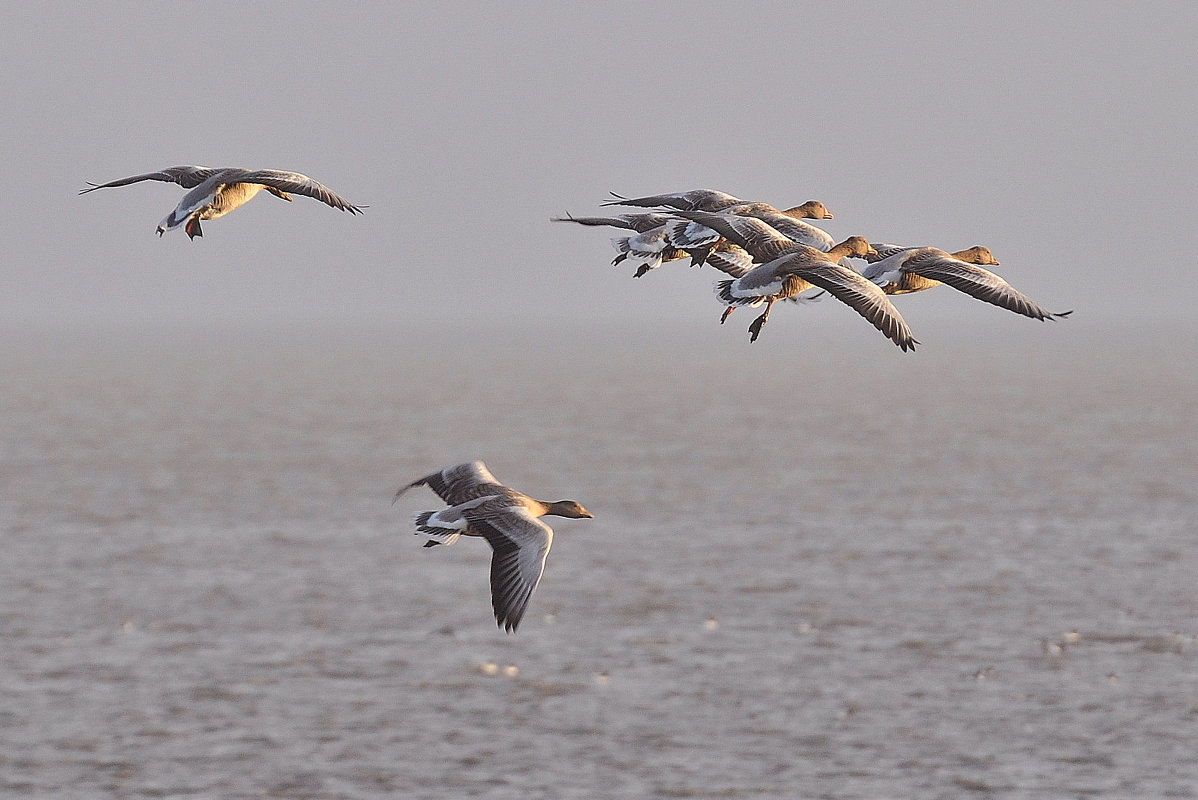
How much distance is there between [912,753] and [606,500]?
91708mm

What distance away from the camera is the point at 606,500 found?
180 metres

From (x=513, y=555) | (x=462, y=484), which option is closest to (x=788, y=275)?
(x=462, y=484)

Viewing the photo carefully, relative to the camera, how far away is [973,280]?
1462 cm

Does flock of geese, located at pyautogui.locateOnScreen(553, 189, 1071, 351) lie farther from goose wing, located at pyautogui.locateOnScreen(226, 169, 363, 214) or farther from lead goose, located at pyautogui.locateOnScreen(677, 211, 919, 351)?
goose wing, located at pyautogui.locateOnScreen(226, 169, 363, 214)

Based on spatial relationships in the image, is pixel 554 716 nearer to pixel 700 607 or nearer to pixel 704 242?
pixel 700 607

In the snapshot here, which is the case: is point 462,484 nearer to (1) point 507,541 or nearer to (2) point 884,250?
(1) point 507,541

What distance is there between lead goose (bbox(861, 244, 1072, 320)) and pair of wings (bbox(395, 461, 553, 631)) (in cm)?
433

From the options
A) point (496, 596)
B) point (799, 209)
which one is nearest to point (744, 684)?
point (799, 209)

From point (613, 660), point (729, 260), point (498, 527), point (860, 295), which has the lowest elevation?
point (613, 660)

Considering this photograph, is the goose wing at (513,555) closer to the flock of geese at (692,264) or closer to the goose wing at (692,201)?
the flock of geese at (692,264)

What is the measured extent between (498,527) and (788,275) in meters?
3.99

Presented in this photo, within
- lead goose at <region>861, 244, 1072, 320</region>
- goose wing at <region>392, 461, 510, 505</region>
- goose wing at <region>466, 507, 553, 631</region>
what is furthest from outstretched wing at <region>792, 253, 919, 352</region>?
goose wing at <region>392, 461, 510, 505</region>

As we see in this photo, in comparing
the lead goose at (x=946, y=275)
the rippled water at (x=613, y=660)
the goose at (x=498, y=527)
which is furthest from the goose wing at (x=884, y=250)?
the rippled water at (x=613, y=660)

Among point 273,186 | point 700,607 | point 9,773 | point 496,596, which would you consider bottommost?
point 9,773
